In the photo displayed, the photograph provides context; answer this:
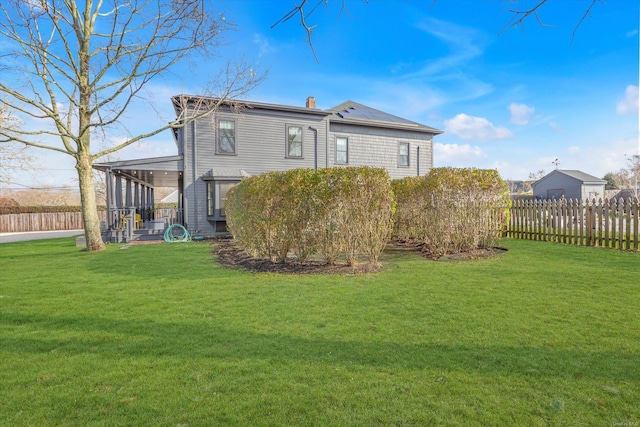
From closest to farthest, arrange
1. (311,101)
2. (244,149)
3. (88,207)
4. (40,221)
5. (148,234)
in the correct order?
(88,207) → (148,234) → (244,149) → (311,101) → (40,221)

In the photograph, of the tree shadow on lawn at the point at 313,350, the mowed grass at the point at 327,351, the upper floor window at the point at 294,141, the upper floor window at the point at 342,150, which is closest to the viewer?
the mowed grass at the point at 327,351

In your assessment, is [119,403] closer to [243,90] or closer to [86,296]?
[86,296]

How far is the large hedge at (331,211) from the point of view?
7086 mm

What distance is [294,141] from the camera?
56.1ft

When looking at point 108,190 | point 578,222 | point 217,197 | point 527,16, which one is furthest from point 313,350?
point 108,190

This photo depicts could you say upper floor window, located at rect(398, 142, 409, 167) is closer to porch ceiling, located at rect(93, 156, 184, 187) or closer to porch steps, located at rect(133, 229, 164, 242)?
porch ceiling, located at rect(93, 156, 184, 187)

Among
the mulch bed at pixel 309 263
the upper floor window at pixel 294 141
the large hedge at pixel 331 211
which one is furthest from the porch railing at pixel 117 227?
the large hedge at pixel 331 211

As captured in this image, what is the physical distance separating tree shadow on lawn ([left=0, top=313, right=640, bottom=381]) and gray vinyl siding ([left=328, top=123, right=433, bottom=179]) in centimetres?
1507

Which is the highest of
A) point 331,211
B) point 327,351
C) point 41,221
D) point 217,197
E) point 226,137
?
point 226,137

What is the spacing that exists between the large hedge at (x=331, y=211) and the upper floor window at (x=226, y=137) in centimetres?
871

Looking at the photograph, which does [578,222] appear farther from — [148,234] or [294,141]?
[148,234]

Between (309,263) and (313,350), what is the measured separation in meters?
4.57

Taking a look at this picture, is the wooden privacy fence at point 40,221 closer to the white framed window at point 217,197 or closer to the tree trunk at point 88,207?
the white framed window at point 217,197

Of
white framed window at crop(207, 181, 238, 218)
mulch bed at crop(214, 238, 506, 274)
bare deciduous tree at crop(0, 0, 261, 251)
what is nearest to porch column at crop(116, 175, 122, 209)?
bare deciduous tree at crop(0, 0, 261, 251)
